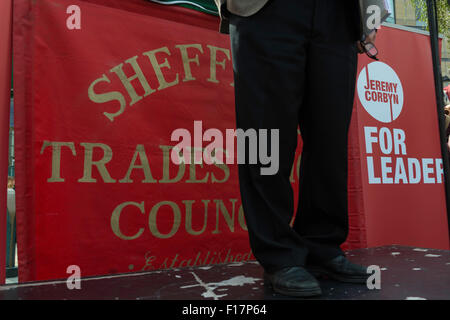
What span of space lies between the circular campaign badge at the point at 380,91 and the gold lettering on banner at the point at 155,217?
121cm

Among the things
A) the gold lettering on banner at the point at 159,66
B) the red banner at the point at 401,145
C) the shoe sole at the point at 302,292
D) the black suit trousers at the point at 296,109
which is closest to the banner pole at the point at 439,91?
the red banner at the point at 401,145

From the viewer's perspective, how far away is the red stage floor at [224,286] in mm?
864

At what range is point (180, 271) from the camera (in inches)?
46.1

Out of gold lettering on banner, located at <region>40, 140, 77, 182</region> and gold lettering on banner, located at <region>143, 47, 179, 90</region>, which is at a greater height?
gold lettering on banner, located at <region>143, 47, 179, 90</region>

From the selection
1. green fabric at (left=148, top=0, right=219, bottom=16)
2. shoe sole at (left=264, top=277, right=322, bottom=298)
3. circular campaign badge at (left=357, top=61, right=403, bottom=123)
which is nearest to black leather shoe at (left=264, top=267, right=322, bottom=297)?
shoe sole at (left=264, top=277, right=322, bottom=298)

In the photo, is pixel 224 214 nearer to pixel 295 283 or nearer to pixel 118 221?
pixel 118 221

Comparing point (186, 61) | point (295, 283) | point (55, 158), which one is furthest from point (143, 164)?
point (295, 283)

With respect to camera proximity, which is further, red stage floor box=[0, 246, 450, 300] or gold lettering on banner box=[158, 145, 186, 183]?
gold lettering on banner box=[158, 145, 186, 183]

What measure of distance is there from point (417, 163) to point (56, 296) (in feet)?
6.71

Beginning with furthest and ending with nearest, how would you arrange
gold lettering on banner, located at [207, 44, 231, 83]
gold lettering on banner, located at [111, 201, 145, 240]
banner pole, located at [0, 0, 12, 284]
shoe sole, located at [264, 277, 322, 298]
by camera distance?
gold lettering on banner, located at [207, 44, 231, 83], gold lettering on banner, located at [111, 201, 145, 240], banner pole, located at [0, 0, 12, 284], shoe sole, located at [264, 277, 322, 298]

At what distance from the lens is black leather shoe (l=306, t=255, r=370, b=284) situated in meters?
0.95

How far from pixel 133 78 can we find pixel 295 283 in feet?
3.37

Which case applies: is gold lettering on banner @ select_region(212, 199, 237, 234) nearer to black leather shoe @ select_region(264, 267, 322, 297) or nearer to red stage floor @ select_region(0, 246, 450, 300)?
red stage floor @ select_region(0, 246, 450, 300)

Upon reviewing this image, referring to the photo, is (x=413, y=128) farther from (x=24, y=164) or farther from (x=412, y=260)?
(x=24, y=164)
